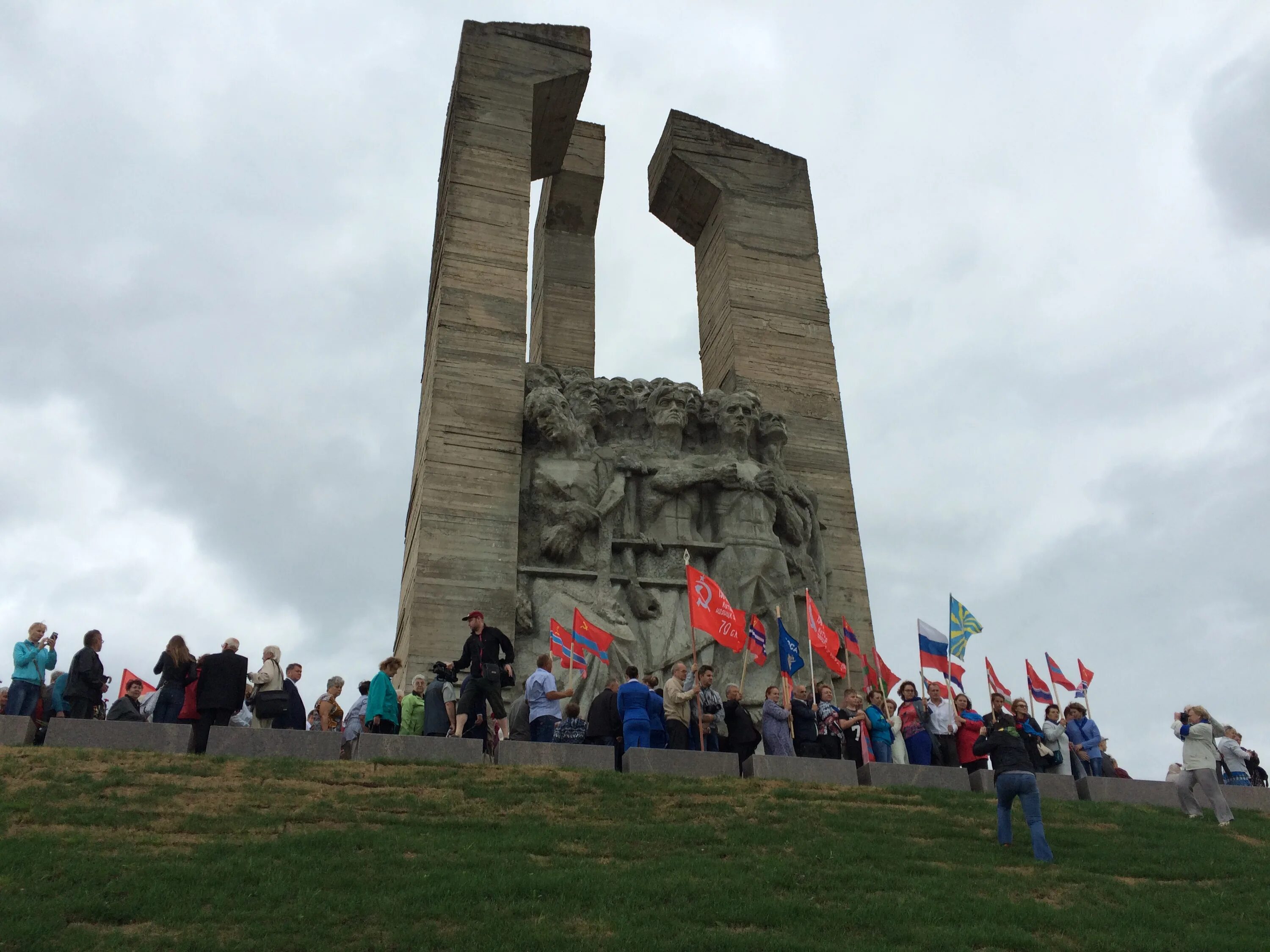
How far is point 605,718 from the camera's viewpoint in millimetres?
12969

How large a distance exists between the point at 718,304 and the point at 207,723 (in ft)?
50.4

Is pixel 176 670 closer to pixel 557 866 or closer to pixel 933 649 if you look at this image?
pixel 557 866

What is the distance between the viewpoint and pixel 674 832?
32.3ft

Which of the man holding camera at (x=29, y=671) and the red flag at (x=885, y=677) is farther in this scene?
the red flag at (x=885, y=677)

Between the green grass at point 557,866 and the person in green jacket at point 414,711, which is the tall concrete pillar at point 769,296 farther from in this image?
the green grass at point 557,866

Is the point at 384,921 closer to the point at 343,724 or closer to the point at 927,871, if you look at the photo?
the point at 927,871

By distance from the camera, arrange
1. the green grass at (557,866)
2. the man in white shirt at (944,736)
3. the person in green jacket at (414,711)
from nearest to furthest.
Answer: the green grass at (557,866), the person in green jacket at (414,711), the man in white shirt at (944,736)

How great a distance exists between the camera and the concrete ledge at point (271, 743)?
11469 mm

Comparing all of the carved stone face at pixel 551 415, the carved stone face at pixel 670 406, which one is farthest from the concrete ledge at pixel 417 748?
the carved stone face at pixel 670 406

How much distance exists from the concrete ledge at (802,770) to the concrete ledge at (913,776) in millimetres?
183

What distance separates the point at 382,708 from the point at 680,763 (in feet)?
10.7

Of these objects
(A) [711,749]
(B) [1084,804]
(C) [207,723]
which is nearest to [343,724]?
(C) [207,723]

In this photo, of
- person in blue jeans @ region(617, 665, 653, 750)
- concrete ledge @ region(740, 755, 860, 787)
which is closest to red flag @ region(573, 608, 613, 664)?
person in blue jeans @ region(617, 665, 653, 750)

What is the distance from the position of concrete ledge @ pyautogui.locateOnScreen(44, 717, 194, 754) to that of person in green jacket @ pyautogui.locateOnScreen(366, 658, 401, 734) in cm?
198
